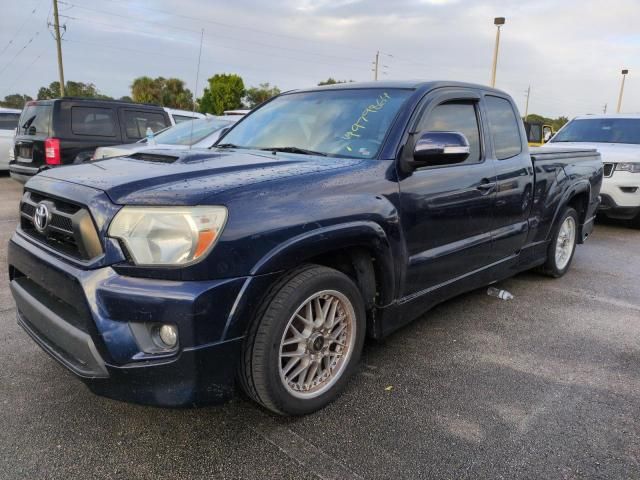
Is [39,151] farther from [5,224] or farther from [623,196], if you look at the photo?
[623,196]

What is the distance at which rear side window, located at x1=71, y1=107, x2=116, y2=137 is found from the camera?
8.48 metres

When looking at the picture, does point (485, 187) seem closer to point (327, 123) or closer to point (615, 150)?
point (327, 123)

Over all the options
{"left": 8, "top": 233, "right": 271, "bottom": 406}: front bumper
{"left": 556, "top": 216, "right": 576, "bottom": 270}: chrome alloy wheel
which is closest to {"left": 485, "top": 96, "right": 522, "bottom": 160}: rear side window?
{"left": 556, "top": 216, "right": 576, "bottom": 270}: chrome alloy wheel

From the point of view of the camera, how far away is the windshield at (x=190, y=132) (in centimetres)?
715

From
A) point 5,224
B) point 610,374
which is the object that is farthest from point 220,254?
point 5,224

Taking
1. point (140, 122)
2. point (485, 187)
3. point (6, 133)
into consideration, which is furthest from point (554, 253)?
point (6, 133)

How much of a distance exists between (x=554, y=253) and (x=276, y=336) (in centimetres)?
370

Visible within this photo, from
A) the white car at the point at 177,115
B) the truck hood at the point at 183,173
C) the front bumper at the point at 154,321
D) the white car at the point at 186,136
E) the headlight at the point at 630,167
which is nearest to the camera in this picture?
the front bumper at the point at 154,321

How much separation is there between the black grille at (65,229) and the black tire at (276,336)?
0.78 meters

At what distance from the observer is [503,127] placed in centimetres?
413

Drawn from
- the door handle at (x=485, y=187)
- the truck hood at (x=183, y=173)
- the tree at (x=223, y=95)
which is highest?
the tree at (x=223, y=95)

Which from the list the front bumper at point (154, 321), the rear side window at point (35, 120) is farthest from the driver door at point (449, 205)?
the rear side window at point (35, 120)

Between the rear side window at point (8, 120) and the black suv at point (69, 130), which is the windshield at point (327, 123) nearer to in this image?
the black suv at point (69, 130)

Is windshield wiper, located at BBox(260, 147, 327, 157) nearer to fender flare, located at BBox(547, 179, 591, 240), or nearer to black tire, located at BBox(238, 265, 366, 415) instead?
black tire, located at BBox(238, 265, 366, 415)
